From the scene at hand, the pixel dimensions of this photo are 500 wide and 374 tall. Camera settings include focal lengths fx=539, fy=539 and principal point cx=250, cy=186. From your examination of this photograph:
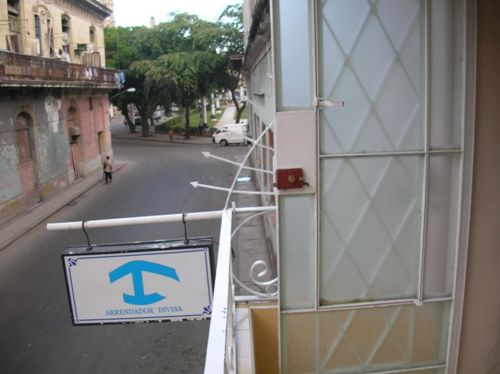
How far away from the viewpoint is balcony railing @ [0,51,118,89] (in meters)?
17.0

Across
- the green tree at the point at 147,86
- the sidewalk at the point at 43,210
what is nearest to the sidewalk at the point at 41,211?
the sidewalk at the point at 43,210

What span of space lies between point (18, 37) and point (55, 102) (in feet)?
11.8

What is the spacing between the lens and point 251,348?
14.5 ft

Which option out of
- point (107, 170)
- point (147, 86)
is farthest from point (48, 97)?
point (147, 86)

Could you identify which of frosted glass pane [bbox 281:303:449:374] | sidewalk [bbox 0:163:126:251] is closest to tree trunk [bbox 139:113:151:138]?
sidewalk [bbox 0:163:126:251]

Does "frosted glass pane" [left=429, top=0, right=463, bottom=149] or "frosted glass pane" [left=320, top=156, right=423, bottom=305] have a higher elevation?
"frosted glass pane" [left=429, top=0, right=463, bottom=149]

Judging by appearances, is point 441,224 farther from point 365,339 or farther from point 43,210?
point 43,210

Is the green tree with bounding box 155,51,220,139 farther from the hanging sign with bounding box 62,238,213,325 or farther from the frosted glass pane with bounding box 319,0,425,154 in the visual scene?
the frosted glass pane with bounding box 319,0,425,154

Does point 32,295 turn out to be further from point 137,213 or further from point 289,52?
point 289,52

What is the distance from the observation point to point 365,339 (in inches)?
164

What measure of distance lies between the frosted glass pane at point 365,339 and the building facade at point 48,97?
15.3 m

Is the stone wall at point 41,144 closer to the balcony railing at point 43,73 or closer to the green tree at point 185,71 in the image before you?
the balcony railing at point 43,73

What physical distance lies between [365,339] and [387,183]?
49.5 inches

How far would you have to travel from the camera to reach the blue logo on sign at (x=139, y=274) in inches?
169
